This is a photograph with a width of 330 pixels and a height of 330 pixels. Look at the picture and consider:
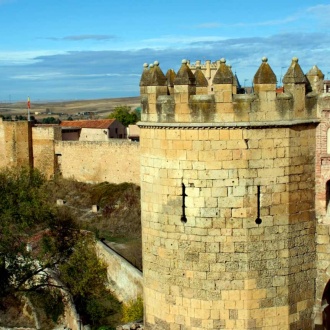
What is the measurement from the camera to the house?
4356cm

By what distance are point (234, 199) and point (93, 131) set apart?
37.1 metres

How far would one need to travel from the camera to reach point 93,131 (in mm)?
44062

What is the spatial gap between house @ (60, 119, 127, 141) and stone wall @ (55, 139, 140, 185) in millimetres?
3112

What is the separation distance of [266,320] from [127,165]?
29.4 meters

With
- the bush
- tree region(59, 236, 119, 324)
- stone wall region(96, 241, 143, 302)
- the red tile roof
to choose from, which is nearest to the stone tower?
the bush

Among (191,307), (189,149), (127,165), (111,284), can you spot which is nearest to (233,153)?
(189,149)

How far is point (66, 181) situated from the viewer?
130 ft

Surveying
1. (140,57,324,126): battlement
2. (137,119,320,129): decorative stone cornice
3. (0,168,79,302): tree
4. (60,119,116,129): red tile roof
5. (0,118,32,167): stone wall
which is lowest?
(0,168,79,302): tree

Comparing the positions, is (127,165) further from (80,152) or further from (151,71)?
(151,71)

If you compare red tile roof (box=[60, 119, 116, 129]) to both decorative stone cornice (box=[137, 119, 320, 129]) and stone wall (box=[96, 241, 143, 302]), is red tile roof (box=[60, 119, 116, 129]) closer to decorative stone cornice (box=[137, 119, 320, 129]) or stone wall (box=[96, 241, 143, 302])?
stone wall (box=[96, 241, 143, 302])

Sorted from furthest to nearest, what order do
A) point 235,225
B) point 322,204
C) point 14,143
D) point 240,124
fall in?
point 14,143 → point 322,204 → point 235,225 → point 240,124

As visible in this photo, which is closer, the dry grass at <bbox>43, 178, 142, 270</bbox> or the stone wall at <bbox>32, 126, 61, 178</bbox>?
the dry grass at <bbox>43, 178, 142, 270</bbox>

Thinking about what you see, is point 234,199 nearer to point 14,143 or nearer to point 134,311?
point 134,311

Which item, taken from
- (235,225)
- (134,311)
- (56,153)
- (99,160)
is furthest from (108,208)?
(235,225)
